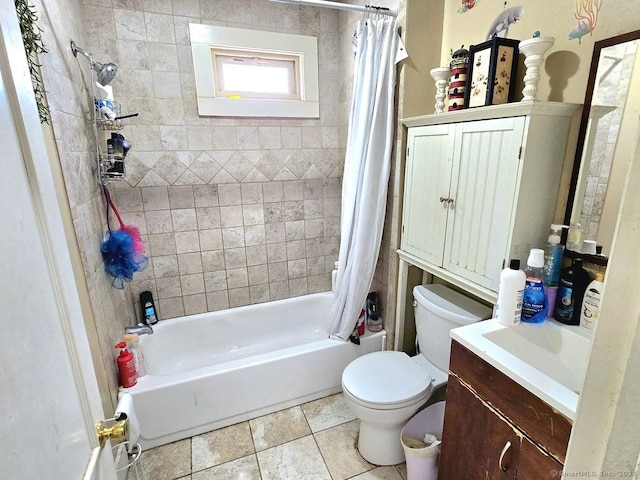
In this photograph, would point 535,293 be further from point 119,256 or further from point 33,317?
point 119,256

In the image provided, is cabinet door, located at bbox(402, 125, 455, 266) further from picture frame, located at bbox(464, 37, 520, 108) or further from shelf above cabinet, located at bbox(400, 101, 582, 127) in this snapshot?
picture frame, located at bbox(464, 37, 520, 108)

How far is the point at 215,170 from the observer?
2.17 metres

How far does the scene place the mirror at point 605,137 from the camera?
99 centimetres

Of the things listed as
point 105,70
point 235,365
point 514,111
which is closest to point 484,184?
point 514,111

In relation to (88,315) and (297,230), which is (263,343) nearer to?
(297,230)

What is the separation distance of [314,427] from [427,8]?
2.26 meters

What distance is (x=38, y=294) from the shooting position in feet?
1.78

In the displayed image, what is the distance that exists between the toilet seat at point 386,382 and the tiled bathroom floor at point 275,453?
403 mm

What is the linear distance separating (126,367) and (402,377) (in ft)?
4.45

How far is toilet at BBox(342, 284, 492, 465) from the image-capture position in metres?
1.47

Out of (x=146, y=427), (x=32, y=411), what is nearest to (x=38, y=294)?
(x=32, y=411)

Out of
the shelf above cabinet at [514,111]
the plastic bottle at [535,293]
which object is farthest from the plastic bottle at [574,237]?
the shelf above cabinet at [514,111]

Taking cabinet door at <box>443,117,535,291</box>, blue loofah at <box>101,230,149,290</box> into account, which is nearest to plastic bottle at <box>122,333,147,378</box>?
blue loofah at <box>101,230,149,290</box>

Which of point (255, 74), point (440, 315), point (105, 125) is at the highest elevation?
point (255, 74)
